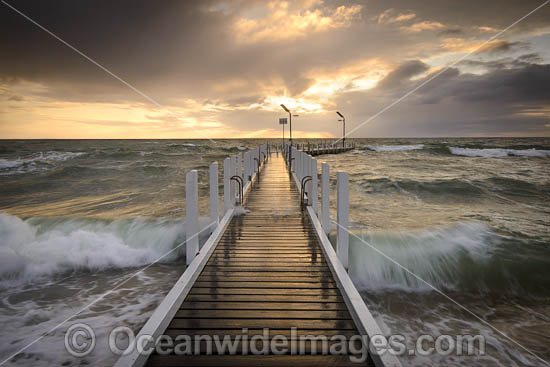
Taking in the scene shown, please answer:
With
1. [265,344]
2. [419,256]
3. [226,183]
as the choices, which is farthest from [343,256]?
[419,256]

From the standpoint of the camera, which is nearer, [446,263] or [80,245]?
[446,263]

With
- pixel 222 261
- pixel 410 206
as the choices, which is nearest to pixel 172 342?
pixel 222 261

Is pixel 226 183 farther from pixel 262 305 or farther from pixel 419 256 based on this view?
pixel 419 256

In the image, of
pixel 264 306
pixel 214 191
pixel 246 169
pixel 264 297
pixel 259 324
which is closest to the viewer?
pixel 259 324

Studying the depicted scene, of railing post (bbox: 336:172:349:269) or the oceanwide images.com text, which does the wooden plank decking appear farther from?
railing post (bbox: 336:172:349:269)

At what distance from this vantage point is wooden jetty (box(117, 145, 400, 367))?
2.50 metres

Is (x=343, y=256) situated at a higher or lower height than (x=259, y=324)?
higher

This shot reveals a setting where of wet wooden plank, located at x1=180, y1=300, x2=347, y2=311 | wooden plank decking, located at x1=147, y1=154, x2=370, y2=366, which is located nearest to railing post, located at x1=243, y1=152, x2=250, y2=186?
wooden plank decking, located at x1=147, y1=154, x2=370, y2=366

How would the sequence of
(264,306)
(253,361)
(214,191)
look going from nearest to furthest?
(253,361) < (264,306) < (214,191)

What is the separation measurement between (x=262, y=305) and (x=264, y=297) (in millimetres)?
178

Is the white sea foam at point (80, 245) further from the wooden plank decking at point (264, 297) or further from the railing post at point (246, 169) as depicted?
the wooden plank decking at point (264, 297)

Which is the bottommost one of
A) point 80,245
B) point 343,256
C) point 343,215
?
point 80,245

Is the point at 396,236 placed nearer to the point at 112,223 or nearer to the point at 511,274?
the point at 511,274

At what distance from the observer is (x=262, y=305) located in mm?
3268
